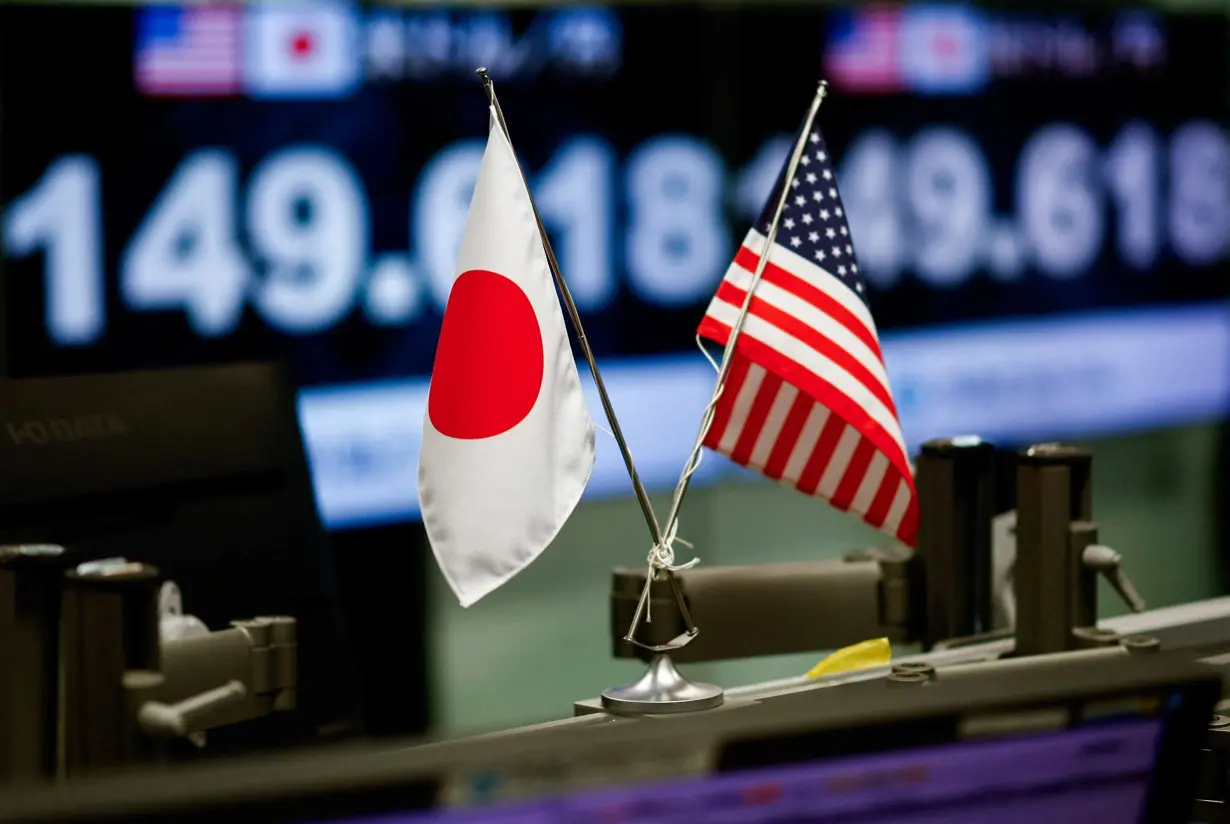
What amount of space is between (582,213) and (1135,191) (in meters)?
1.86

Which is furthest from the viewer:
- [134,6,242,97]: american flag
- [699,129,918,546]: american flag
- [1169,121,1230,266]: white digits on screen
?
[1169,121,1230,266]: white digits on screen

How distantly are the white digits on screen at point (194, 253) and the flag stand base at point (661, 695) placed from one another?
97.1 inches

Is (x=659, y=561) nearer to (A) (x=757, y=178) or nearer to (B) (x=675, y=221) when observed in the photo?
(B) (x=675, y=221)

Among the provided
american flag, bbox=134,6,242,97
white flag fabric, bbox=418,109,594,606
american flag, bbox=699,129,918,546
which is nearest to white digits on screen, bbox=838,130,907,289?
american flag, bbox=134,6,242,97

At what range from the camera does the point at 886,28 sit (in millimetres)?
4457

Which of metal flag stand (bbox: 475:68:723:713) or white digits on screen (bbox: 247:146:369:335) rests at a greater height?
white digits on screen (bbox: 247:146:369:335)

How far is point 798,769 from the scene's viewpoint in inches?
28.8

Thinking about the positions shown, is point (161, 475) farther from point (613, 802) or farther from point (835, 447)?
point (613, 802)

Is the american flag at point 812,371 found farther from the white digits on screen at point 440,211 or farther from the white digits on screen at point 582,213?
the white digits on screen at point 582,213

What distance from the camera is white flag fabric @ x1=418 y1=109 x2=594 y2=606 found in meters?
1.28

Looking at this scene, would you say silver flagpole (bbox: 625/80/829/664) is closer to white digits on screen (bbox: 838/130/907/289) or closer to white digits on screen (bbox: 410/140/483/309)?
white digits on screen (bbox: 410/140/483/309)

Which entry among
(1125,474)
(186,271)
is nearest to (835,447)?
(186,271)

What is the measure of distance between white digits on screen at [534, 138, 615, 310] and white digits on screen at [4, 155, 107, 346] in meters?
0.99

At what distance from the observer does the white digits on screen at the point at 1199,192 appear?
5.06m
